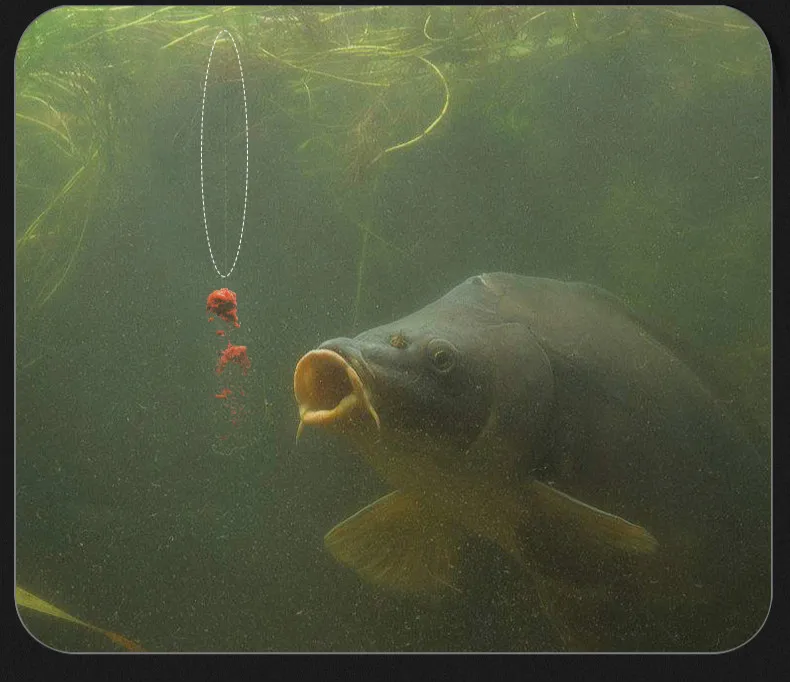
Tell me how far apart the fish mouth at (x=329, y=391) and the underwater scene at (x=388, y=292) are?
0.29 m

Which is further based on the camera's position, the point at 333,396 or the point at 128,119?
the point at 128,119

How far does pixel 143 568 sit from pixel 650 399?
1765 millimetres

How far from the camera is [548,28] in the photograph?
281 cm

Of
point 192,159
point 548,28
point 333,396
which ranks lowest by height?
point 333,396

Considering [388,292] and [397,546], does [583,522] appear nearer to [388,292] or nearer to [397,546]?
[397,546]

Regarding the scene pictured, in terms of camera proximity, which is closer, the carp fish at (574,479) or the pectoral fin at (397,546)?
the carp fish at (574,479)

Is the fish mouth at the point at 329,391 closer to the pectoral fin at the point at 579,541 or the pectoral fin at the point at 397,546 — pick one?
the pectoral fin at the point at 397,546

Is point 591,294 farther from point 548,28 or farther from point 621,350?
point 548,28

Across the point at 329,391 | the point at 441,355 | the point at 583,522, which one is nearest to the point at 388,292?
the point at 441,355

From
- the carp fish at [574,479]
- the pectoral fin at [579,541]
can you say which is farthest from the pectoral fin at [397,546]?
the pectoral fin at [579,541]

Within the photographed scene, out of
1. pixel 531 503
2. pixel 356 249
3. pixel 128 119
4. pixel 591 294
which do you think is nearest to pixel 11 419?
pixel 128 119

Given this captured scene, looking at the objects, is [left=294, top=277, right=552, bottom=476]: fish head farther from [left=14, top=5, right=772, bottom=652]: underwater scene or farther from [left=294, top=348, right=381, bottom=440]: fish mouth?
[left=14, top=5, right=772, bottom=652]: underwater scene

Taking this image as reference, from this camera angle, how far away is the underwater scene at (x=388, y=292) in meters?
2.76

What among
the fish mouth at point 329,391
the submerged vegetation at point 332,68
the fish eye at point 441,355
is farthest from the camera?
the submerged vegetation at point 332,68
